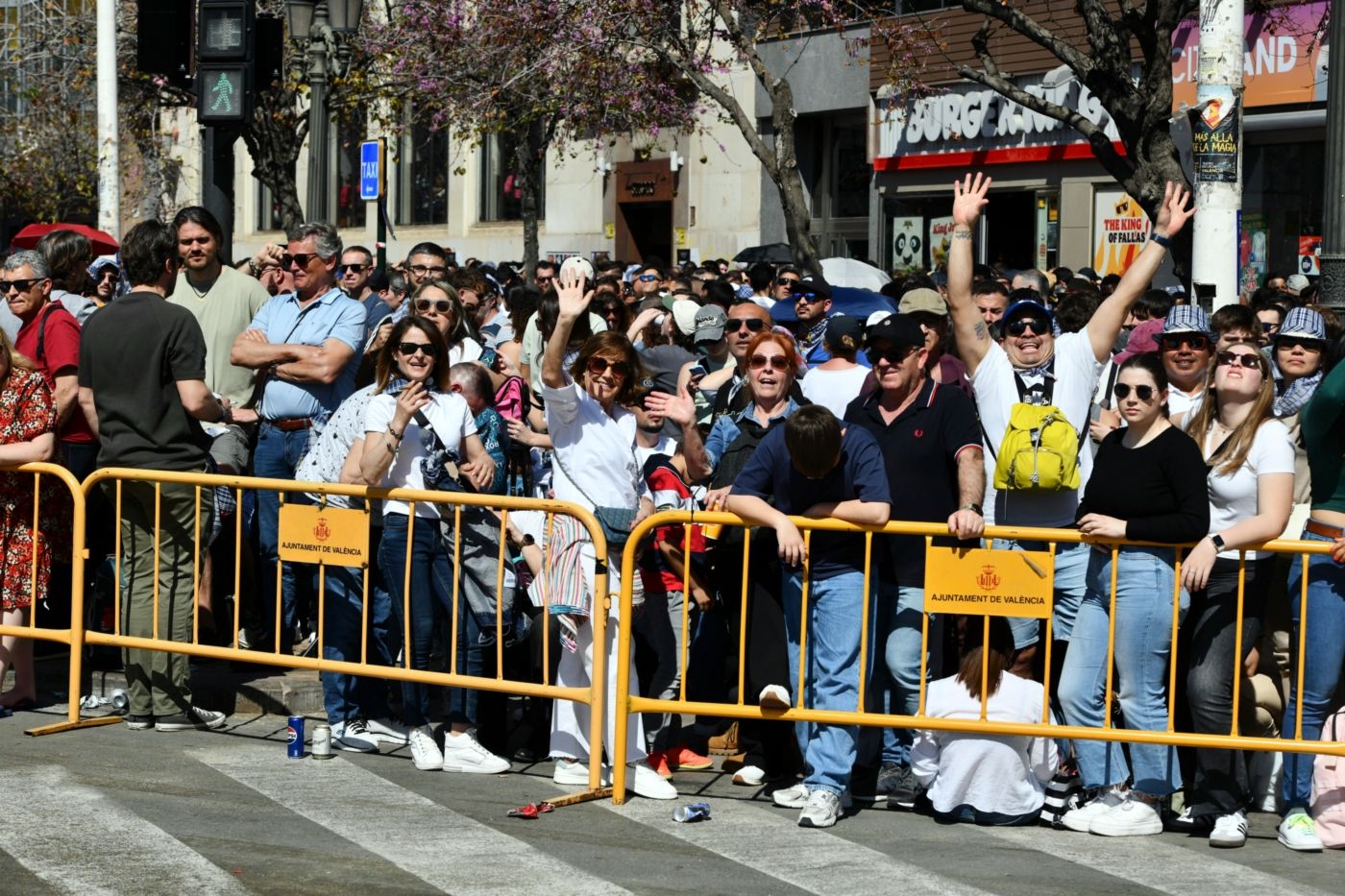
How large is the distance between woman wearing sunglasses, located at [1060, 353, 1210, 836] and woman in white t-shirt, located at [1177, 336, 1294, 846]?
119mm

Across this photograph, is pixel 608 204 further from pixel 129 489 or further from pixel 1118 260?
pixel 129 489

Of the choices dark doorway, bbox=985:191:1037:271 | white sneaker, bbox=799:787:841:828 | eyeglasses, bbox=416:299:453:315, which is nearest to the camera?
white sneaker, bbox=799:787:841:828

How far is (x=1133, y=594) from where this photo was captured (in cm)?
716

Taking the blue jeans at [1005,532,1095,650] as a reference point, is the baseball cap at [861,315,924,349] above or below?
above

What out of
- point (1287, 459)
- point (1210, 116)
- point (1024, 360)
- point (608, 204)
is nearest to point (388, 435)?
point (1024, 360)

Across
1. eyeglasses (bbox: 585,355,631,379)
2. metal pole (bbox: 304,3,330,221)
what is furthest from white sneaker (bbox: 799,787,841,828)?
metal pole (bbox: 304,3,330,221)

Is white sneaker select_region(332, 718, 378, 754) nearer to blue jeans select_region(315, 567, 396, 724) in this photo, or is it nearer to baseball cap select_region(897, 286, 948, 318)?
blue jeans select_region(315, 567, 396, 724)

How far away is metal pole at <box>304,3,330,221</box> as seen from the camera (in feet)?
57.0

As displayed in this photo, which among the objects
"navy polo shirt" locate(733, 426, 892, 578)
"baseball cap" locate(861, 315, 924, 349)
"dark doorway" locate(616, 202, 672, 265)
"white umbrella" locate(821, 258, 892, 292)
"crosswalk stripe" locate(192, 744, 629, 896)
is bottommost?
"crosswalk stripe" locate(192, 744, 629, 896)

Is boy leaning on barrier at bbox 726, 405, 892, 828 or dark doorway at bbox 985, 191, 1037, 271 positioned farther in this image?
dark doorway at bbox 985, 191, 1037, 271

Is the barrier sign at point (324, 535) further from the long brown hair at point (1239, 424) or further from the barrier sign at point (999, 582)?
the long brown hair at point (1239, 424)

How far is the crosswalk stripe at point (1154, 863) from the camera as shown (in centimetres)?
639

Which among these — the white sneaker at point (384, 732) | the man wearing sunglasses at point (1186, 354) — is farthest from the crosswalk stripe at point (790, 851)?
the man wearing sunglasses at point (1186, 354)

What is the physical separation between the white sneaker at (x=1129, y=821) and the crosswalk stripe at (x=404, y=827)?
76.3 inches
